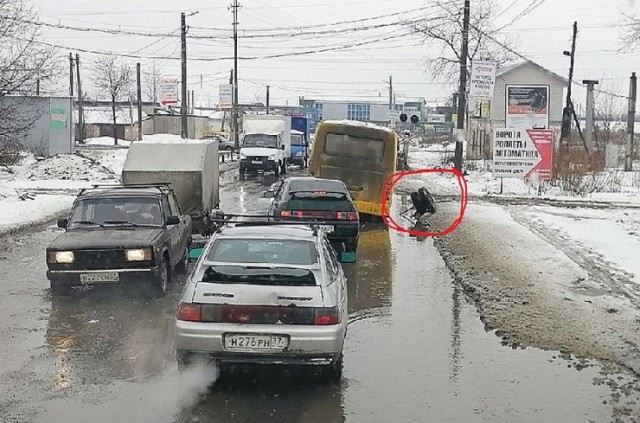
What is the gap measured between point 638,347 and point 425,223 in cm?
1216

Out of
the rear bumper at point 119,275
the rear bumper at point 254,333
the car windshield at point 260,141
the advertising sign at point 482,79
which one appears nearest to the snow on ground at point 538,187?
the advertising sign at point 482,79

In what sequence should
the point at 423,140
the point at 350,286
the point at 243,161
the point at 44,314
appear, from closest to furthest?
the point at 44,314 → the point at 350,286 → the point at 243,161 → the point at 423,140

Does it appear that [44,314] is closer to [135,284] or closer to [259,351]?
[135,284]

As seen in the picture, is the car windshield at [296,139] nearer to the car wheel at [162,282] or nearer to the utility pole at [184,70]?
the utility pole at [184,70]

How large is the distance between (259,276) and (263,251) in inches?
24.1

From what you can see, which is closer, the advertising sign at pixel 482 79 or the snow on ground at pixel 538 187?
the snow on ground at pixel 538 187

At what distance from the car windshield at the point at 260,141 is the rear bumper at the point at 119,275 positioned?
98.9 feet

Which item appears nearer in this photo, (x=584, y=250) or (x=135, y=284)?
(x=135, y=284)

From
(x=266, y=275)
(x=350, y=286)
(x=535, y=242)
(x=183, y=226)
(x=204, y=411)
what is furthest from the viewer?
(x=535, y=242)

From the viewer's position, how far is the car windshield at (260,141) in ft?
133

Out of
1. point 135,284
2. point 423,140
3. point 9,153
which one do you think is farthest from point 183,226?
point 423,140

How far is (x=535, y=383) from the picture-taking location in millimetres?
7336

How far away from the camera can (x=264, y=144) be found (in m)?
40.8

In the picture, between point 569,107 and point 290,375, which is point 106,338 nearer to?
point 290,375
